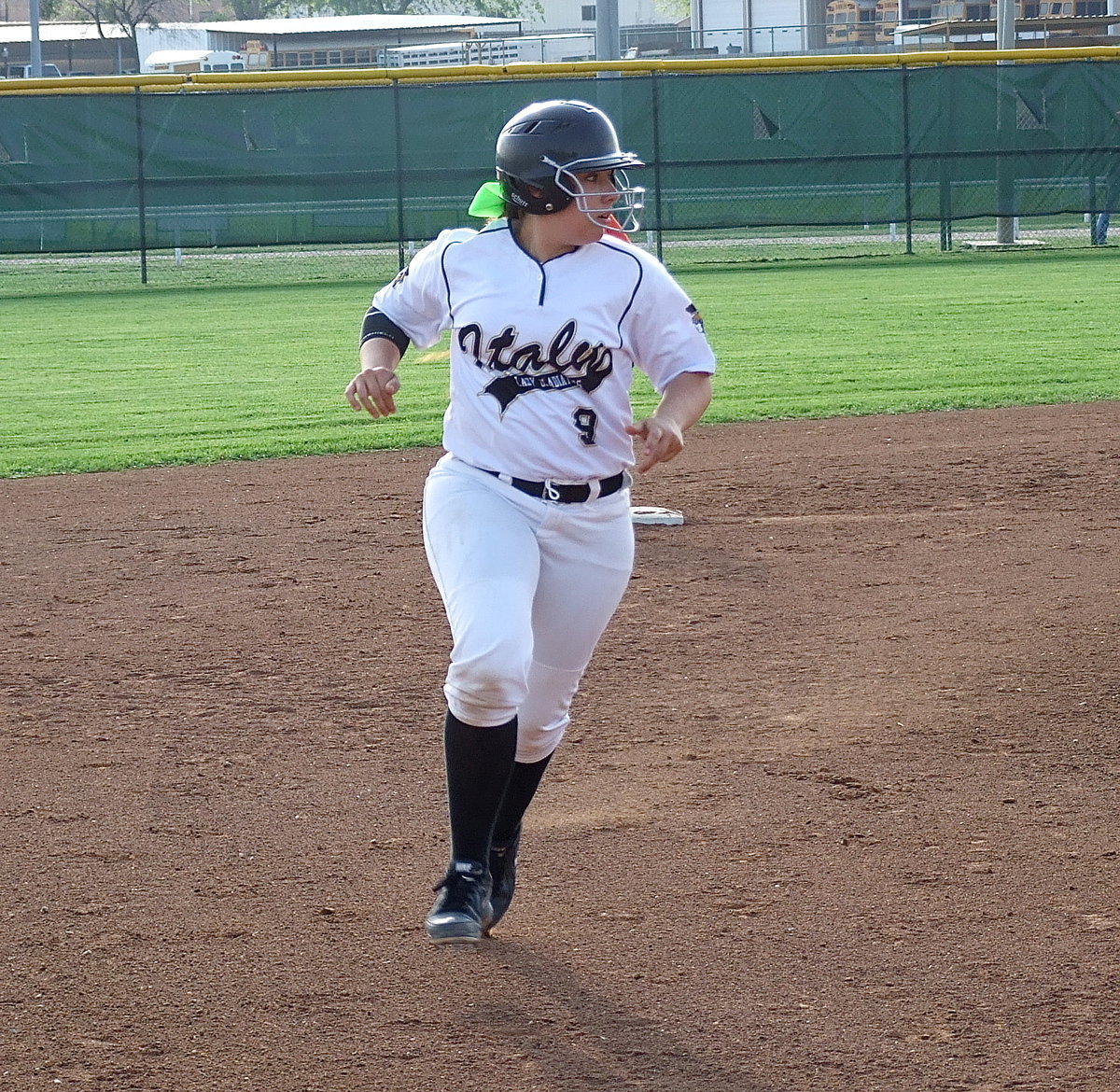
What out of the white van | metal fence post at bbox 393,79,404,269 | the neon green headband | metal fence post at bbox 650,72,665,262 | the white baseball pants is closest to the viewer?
the white baseball pants

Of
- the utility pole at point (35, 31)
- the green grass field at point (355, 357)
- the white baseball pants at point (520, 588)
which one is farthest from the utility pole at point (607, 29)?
the utility pole at point (35, 31)

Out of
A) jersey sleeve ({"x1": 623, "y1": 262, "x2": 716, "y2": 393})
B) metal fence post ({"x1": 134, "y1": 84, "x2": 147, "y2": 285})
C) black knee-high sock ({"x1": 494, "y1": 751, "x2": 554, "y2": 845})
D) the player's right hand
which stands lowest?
black knee-high sock ({"x1": 494, "y1": 751, "x2": 554, "y2": 845})

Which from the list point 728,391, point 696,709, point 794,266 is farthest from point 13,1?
point 696,709

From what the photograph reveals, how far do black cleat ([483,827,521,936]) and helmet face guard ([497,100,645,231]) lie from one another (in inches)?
53.0

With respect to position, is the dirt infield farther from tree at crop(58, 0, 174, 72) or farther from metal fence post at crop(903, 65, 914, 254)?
tree at crop(58, 0, 174, 72)

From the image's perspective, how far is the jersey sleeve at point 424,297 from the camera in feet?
11.2

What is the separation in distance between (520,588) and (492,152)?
52.1 feet

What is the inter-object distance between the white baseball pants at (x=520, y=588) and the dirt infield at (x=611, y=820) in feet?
1.60

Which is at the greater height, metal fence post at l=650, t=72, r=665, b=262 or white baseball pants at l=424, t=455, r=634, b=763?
metal fence post at l=650, t=72, r=665, b=262

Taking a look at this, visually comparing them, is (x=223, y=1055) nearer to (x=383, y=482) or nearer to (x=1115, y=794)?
(x=1115, y=794)

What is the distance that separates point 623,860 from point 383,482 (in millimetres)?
4758

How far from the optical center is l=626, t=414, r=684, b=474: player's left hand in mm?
3152

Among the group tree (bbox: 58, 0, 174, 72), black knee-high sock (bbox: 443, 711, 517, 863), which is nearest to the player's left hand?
black knee-high sock (bbox: 443, 711, 517, 863)

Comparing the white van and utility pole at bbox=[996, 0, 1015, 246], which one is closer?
utility pole at bbox=[996, 0, 1015, 246]
